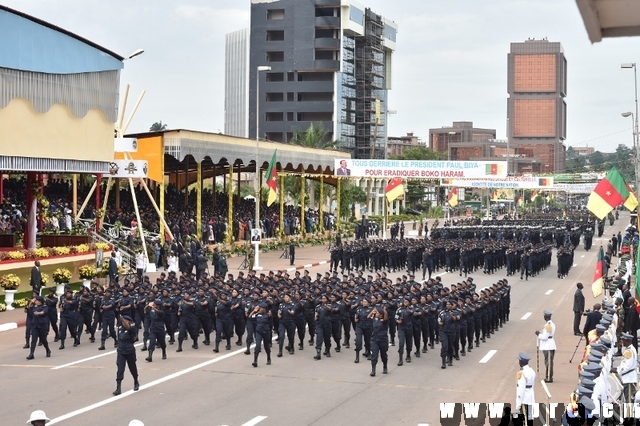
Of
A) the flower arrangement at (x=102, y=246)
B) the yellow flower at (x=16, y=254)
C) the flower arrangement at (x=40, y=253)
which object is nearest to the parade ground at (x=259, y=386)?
the yellow flower at (x=16, y=254)

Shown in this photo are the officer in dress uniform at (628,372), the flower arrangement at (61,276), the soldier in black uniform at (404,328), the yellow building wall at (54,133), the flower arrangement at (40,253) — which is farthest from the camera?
the flower arrangement at (40,253)

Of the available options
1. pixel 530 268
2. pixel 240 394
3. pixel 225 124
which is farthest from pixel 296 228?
pixel 225 124

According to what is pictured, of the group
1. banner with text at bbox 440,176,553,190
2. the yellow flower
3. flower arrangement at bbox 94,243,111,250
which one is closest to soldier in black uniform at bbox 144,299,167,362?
the yellow flower

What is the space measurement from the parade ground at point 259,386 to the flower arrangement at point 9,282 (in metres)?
4.66

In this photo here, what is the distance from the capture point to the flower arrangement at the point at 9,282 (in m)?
26.2

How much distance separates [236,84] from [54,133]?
76.6 meters

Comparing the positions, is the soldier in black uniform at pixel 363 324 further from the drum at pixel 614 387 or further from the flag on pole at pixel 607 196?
the flag on pole at pixel 607 196

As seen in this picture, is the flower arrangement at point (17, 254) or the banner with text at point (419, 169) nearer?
the flower arrangement at point (17, 254)

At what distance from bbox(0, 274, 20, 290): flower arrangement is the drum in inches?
755

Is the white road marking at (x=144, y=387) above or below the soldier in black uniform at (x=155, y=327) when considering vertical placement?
below

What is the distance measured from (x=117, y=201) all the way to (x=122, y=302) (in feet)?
80.1

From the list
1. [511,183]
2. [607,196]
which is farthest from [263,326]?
[511,183]

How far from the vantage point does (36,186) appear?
3117 cm

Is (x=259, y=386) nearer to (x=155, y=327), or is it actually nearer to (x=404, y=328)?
(x=155, y=327)
